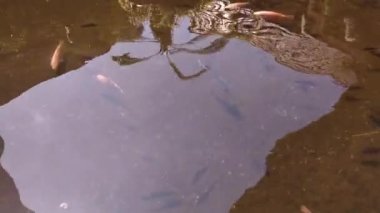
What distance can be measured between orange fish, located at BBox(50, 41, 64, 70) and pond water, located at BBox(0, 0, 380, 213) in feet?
0.10

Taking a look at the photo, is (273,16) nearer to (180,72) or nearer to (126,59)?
(180,72)

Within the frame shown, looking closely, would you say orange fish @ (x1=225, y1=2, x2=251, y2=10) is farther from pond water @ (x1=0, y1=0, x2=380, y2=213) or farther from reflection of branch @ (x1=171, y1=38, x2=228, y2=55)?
reflection of branch @ (x1=171, y1=38, x2=228, y2=55)

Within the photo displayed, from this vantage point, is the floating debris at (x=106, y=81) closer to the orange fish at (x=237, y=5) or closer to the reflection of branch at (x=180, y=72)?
the reflection of branch at (x=180, y=72)

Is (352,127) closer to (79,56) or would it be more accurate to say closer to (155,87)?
(155,87)

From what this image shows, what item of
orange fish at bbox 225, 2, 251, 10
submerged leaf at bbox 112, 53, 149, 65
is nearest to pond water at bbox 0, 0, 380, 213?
submerged leaf at bbox 112, 53, 149, 65

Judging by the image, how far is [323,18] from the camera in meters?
4.49

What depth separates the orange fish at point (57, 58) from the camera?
383 centimetres

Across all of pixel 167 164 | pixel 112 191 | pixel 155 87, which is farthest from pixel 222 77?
pixel 112 191

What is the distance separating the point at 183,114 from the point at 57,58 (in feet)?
3.34

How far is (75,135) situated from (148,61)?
0.83 m

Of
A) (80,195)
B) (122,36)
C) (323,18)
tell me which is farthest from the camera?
(323,18)

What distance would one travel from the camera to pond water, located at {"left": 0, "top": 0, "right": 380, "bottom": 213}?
2.98 m

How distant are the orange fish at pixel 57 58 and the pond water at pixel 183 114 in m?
0.03

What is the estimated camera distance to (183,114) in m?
3.47
